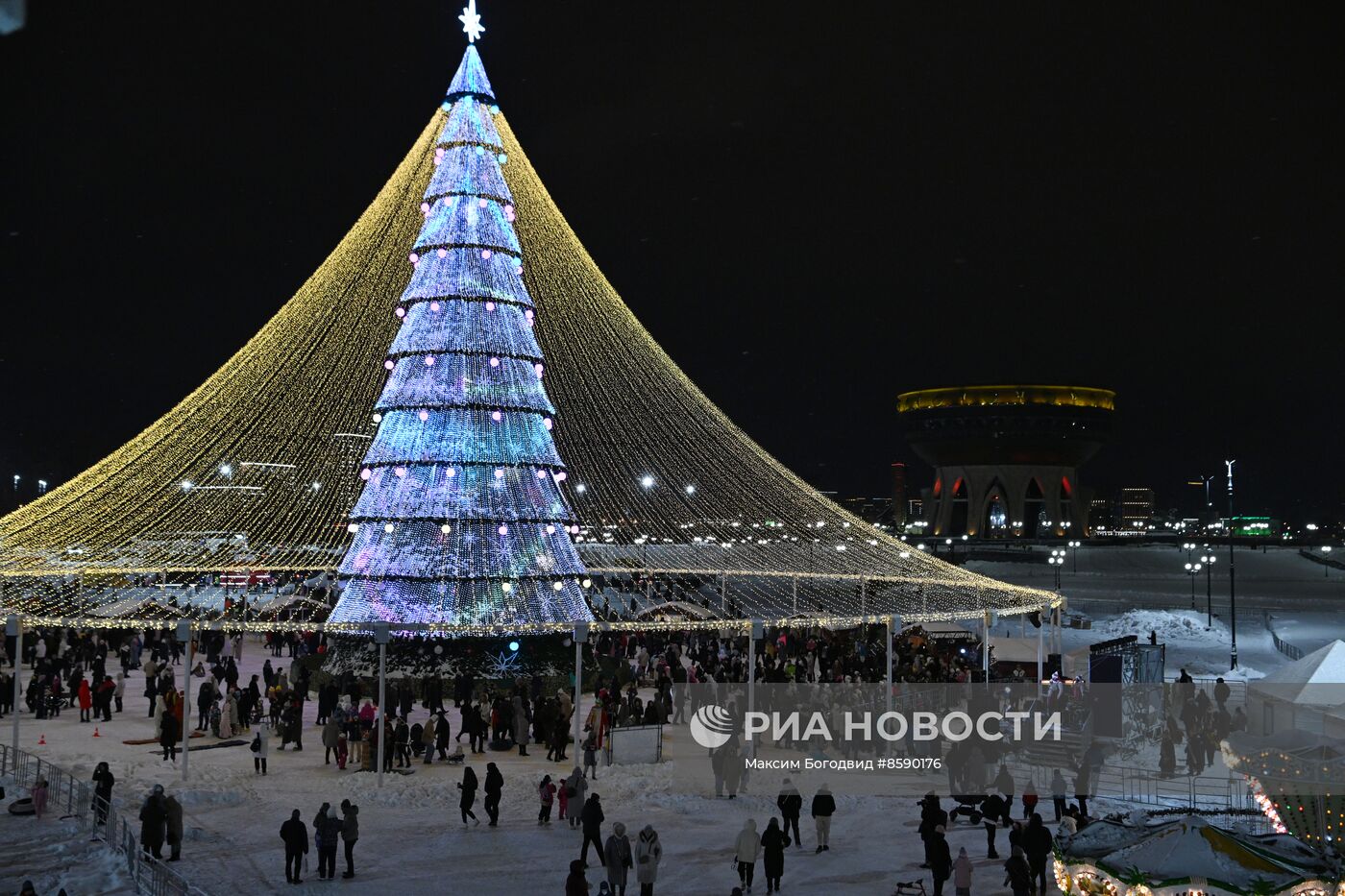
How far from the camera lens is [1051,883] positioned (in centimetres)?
1377

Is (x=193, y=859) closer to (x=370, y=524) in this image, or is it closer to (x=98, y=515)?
(x=370, y=524)

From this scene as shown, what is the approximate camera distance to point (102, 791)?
1552 centimetres

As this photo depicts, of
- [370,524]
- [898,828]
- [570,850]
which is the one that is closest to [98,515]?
[370,524]

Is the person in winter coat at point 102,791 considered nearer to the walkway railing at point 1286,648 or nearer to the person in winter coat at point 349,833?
the person in winter coat at point 349,833

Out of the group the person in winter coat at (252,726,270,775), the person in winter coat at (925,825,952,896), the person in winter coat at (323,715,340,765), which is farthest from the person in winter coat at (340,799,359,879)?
the person in winter coat at (925,825,952,896)

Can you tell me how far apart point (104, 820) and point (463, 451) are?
11572 mm

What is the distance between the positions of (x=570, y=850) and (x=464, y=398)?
1249cm

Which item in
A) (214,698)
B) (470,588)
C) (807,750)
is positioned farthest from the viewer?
(470,588)

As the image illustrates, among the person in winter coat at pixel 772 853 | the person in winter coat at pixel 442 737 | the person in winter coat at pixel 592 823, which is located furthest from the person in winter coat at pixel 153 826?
the person in winter coat at pixel 772 853

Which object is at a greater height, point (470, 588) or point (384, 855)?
point (470, 588)

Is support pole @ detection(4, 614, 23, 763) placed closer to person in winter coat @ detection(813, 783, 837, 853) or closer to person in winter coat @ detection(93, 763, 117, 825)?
person in winter coat @ detection(93, 763, 117, 825)

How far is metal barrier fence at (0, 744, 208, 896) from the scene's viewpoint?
1171cm

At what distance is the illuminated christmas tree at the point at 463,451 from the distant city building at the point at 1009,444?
113 meters

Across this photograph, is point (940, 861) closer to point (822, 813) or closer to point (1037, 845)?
point (1037, 845)
